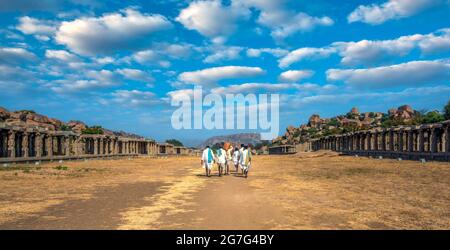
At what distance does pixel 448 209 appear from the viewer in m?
10.8

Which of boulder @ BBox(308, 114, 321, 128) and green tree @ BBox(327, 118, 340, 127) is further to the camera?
boulder @ BBox(308, 114, 321, 128)

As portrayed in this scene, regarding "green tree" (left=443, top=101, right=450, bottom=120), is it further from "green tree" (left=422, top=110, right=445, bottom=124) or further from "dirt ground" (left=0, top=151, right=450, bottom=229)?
"dirt ground" (left=0, top=151, right=450, bottom=229)

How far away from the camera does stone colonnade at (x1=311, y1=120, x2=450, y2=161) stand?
3704 cm

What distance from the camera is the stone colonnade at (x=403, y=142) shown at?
37.0 metres

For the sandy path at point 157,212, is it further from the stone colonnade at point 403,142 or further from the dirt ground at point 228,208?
the stone colonnade at point 403,142

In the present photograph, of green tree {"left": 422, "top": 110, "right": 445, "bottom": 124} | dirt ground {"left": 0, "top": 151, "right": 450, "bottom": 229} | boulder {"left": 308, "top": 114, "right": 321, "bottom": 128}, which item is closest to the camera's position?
dirt ground {"left": 0, "top": 151, "right": 450, "bottom": 229}

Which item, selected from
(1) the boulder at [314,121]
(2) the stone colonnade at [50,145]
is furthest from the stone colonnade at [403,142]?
(1) the boulder at [314,121]

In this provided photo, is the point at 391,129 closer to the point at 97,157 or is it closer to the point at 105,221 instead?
the point at 97,157

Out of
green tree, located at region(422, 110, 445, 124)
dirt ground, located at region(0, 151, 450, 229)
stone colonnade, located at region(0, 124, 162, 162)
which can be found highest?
green tree, located at region(422, 110, 445, 124)

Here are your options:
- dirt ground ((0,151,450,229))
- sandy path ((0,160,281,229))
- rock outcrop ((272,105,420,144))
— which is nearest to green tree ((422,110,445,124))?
rock outcrop ((272,105,420,144))

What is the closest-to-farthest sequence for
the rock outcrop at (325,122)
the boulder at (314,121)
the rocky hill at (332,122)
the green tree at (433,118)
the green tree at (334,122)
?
the green tree at (433,118) < the rocky hill at (332,122) < the rock outcrop at (325,122) < the green tree at (334,122) < the boulder at (314,121)

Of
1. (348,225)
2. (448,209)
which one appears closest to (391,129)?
(448,209)

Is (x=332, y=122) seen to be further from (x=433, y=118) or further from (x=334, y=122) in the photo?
(x=433, y=118)
